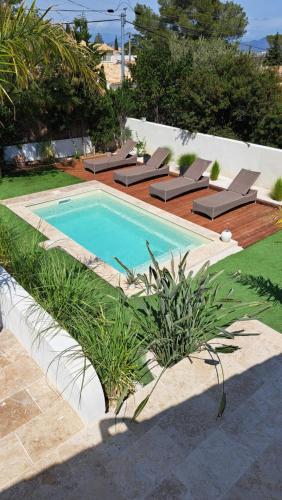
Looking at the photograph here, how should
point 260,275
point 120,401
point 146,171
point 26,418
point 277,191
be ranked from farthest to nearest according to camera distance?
point 146,171 → point 277,191 → point 260,275 → point 26,418 → point 120,401

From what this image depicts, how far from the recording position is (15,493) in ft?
11.0

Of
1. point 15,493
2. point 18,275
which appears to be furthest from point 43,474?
point 18,275

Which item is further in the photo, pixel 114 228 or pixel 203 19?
pixel 203 19

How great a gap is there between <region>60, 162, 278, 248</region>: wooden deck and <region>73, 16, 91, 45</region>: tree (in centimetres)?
629

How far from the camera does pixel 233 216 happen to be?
1093 centimetres

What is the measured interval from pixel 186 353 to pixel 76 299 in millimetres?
1710

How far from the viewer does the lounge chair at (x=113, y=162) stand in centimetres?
1486

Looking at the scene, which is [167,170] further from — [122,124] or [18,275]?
[18,275]

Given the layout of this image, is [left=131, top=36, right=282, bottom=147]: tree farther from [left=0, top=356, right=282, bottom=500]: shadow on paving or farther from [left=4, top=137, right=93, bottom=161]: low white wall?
[left=0, top=356, right=282, bottom=500]: shadow on paving

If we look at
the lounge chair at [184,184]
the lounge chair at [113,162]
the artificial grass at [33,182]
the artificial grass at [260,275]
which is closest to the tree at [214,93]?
the lounge chair at [113,162]

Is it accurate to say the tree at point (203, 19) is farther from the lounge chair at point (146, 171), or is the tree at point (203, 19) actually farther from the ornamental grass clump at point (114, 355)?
the ornamental grass clump at point (114, 355)

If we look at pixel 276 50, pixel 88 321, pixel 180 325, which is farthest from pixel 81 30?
pixel 276 50

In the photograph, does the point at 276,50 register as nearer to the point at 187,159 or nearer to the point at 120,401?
the point at 187,159

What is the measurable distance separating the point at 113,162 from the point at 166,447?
Answer: 12917 mm
